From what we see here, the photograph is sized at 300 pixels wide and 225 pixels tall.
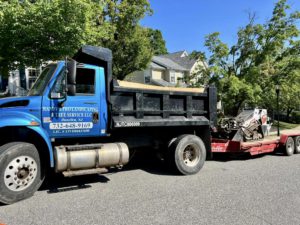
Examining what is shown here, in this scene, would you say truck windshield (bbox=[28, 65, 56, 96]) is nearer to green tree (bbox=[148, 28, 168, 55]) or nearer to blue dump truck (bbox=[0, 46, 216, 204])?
blue dump truck (bbox=[0, 46, 216, 204])

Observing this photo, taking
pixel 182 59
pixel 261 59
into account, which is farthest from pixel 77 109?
pixel 182 59

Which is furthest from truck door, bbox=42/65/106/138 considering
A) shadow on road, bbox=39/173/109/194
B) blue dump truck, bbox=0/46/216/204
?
shadow on road, bbox=39/173/109/194

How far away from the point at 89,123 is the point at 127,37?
633 inches

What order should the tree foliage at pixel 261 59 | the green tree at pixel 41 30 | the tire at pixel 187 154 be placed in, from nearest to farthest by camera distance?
1. the tire at pixel 187 154
2. the green tree at pixel 41 30
3. the tree foliage at pixel 261 59

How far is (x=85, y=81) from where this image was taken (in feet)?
19.3

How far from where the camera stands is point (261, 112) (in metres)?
10.4

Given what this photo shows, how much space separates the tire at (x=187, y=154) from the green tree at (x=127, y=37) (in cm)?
1378

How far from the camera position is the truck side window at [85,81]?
580 cm

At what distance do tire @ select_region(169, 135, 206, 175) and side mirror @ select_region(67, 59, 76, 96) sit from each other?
2.84 meters

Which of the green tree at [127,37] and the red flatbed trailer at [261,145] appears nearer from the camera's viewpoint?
the red flatbed trailer at [261,145]

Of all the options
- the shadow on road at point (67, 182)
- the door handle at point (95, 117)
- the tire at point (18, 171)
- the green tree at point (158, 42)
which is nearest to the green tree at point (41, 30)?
the door handle at point (95, 117)

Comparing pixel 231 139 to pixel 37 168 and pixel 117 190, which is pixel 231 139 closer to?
pixel 117 190

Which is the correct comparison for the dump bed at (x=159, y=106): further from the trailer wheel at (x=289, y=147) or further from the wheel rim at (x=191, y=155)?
the trailer wheel at (x=289, y=147)

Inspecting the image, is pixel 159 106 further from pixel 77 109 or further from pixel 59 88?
pixel 59 88
